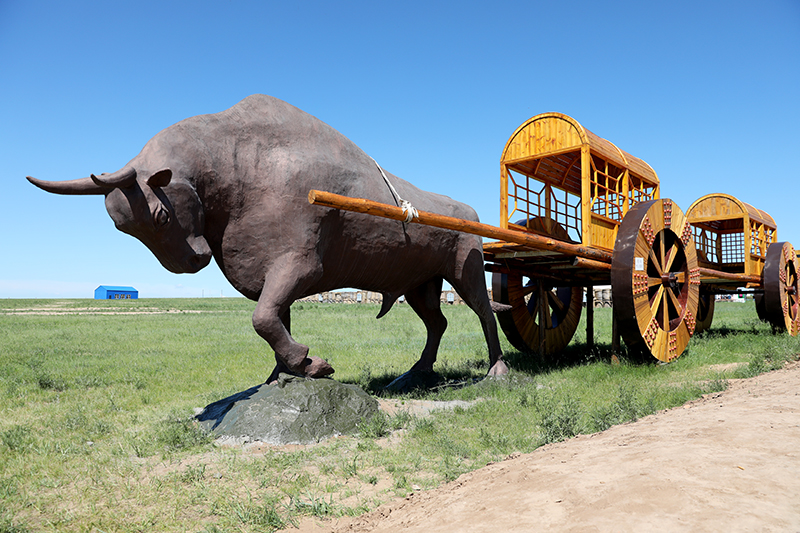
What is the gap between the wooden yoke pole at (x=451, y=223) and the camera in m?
4.25

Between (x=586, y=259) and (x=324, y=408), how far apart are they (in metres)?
4.40

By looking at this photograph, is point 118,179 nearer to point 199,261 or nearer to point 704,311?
point 199,261

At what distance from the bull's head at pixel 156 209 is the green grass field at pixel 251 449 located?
1.56 meters

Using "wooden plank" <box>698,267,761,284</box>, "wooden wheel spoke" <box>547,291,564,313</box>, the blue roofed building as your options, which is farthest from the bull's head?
the blue roofed building

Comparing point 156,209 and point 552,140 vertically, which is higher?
point 552,140

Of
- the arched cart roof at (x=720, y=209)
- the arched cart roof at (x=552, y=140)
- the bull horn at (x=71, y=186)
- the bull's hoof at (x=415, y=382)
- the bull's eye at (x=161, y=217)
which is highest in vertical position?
the arched cart roof at (x=552, y=140)

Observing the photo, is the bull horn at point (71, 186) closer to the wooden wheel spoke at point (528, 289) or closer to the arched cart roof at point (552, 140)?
the arched cart roof at point (552, 140)

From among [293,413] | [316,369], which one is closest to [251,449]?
[293,413]

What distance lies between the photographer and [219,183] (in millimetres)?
4465

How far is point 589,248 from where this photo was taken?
22.9 ft

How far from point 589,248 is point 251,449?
16.1 feet

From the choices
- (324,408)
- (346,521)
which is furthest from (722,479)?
(324,408)

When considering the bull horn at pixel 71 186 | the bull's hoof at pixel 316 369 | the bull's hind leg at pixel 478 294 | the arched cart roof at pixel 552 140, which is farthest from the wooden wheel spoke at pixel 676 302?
the bull horn at pixel 71 186

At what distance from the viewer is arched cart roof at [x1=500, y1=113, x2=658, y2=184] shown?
24.3 feet
